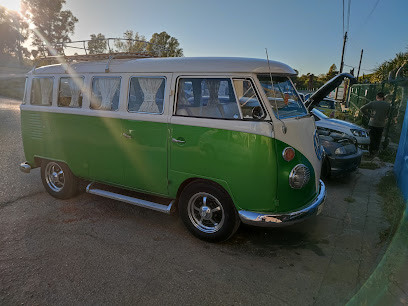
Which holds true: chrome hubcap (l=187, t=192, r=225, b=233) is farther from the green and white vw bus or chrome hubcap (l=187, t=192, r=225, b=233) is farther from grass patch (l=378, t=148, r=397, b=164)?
grass patch (l=378, t=148, r=397, b=164)

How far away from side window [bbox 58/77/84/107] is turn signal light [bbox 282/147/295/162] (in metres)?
3.30

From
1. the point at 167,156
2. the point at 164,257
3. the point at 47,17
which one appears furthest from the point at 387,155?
the point at 47,17

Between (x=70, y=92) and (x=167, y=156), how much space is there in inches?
87.1

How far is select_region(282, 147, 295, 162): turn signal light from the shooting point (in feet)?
11.7

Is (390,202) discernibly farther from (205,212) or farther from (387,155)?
(387,155)

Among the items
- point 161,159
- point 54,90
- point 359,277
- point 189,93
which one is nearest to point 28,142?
point 54,90

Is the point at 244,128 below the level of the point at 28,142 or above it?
above

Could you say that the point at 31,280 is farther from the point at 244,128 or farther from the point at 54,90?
the point at 54,90

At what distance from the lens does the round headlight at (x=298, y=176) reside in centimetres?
365

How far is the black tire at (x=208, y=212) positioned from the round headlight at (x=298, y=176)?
2.55 ft

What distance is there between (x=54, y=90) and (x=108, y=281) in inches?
136

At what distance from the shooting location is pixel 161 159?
13.8 feet

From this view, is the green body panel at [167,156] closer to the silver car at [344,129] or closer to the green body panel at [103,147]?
the green body panel at [103,147]

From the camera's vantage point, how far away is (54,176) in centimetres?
560
